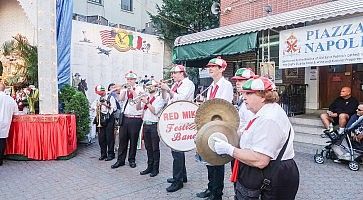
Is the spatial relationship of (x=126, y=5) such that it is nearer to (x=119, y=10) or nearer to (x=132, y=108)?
(x=119, y=10)

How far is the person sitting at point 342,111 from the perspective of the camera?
7.25 m

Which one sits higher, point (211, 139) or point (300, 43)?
point (300, 43)

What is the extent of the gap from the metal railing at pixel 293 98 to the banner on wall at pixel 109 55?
5.16 m

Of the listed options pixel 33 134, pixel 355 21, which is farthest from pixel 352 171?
pixel 33 134

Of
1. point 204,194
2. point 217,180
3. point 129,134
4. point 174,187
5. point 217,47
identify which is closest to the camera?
point 217,180

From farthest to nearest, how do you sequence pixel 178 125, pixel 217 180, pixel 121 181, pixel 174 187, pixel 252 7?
pixel 252 7
pixel 121 181
pixel 174 187
pixel 178 125
pixel 217 180

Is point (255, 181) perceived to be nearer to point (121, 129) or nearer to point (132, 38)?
point (121, 129)

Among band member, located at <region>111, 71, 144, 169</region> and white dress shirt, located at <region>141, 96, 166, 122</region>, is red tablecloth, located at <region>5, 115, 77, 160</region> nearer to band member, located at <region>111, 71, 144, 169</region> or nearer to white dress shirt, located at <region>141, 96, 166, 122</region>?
band member, located at <region>111, 71, 144, 169</region>

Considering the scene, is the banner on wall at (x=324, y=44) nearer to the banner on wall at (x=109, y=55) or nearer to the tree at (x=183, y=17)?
the banner on wall at (x=109, y=55)

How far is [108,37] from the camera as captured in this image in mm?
12125

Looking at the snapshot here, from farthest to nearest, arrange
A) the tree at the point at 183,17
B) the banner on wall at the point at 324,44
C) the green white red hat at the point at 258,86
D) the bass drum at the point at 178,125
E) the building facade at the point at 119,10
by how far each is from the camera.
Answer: the building facade at the point at 119,10 < the tree at the point at 183,17 < the banner on wall at the point at 324,44 < the bass drum at the point at 178,125 < the green white red hat at the point at 258,86

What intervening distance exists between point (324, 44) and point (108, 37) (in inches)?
297

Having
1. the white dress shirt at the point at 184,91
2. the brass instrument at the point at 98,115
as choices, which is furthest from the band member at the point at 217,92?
the brass instrument at the point at 98,115

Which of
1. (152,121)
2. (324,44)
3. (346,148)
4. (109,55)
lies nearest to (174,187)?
(152,121)
